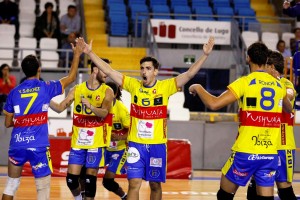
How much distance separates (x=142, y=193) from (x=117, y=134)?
234 centimetres

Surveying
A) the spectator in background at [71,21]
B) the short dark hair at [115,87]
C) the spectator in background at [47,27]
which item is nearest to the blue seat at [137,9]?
the spectator in background at [71,21]

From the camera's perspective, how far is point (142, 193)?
14.1 meters

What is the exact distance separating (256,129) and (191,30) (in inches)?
542

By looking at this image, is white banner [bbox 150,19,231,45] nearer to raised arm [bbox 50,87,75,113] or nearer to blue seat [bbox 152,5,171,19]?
blue seat [bbox 152,5,171,19]

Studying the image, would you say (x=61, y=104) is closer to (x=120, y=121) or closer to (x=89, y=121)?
(x=89, y=121)

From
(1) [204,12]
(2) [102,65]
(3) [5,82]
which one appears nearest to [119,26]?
(1) [204,12]

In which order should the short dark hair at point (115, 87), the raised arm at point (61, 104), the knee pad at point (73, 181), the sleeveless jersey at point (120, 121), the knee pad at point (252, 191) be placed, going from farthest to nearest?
1. the sleeveless jersey at point (120, 121)
2. the short dark hair at point (115, 87)
3. the raised arm at point (61, 104)
4. the knee pad at point (73, 181)
5. the knee pad at point (252, 191)

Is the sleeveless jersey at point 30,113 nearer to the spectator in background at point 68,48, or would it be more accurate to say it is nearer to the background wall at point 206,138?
the background wall at point 206,138

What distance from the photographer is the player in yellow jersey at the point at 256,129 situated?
8594 millimetres

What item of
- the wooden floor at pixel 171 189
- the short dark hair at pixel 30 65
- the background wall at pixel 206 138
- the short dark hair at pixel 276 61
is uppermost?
the short dark hair at pixel 276 61

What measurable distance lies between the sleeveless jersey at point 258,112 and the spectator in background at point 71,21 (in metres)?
13.1

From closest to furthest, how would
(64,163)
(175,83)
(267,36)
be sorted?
(175,83) < (64,163) < (267,36)

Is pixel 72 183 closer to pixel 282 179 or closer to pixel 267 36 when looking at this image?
pixel 282 179

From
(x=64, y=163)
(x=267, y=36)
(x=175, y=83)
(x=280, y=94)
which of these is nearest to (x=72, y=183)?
Answer: (x=175, y=83)
